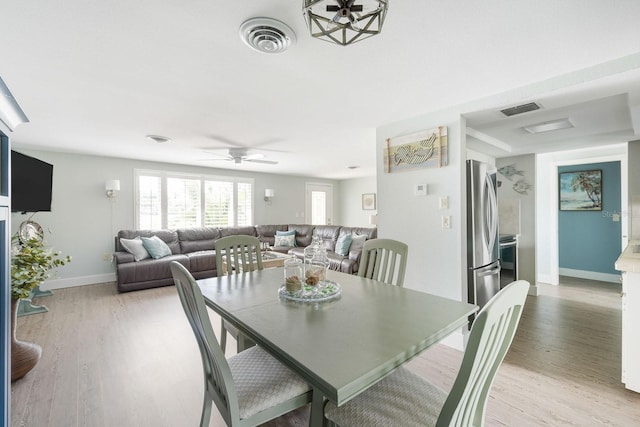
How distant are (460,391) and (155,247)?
5.19m

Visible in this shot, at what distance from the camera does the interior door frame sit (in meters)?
8.12

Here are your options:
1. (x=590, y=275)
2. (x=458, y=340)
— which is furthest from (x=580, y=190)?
(x=458, y=340)

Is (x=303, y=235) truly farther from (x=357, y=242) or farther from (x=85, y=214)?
(x=85, y=214)

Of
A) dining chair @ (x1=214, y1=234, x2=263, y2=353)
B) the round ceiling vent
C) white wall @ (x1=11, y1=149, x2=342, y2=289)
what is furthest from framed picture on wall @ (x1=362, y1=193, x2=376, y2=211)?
the round ceiling vent

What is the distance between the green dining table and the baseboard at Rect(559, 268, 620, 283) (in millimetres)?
5444

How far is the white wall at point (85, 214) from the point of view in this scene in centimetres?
459

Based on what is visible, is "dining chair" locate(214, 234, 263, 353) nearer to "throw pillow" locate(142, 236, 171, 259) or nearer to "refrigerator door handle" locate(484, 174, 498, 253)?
"refrigerator door handle" locate(484, 174, 498, 253)

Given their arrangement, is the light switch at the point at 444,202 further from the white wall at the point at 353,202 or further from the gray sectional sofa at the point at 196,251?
the white wall at the point at 353,202

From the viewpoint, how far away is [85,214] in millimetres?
4855

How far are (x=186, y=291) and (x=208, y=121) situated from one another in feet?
8.16

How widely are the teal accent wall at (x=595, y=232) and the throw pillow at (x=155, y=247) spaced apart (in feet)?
24.5

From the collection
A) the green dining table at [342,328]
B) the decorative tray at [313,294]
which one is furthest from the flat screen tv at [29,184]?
the decorative tray at [313,294]

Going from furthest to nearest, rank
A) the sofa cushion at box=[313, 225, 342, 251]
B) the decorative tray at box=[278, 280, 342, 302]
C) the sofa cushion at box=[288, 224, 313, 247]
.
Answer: the sofa cushion at box=[288, 224, 313, 247] → the sofa cushion at box=[313, 225, 342, 251] → the decorative tray at box=[278, 280, 342, 302]

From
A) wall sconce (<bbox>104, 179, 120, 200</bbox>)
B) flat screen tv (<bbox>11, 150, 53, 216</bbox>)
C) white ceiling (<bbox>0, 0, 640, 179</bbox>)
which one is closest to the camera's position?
white ceiling (<bbox>0, 0, 640, 179</bbox>)
